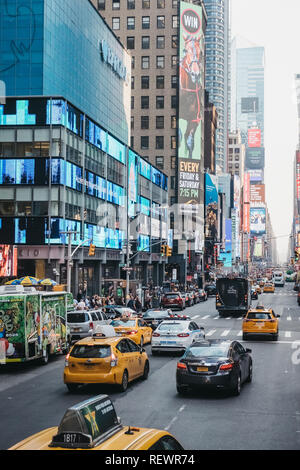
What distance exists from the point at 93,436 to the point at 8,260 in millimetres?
44878

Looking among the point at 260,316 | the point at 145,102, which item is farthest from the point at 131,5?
the point at 260,316

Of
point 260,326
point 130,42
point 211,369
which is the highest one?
point 130,42

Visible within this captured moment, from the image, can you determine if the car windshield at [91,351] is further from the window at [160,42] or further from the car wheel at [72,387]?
the window at [160,42]

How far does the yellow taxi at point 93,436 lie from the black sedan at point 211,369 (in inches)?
359

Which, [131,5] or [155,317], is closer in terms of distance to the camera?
[155,317]

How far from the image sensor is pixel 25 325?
835 inches

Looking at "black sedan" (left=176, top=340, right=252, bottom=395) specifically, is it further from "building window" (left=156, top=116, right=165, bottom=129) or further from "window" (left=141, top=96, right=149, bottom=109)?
"window" (left=141, top=96, right=149, bottom=109)

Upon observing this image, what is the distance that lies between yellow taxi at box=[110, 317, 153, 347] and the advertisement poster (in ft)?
373

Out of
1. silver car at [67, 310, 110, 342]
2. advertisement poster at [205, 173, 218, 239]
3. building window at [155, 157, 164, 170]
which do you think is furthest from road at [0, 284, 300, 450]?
advertisement poster at [205, 173, 218, 239]

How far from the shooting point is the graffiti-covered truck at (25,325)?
69.7 feet

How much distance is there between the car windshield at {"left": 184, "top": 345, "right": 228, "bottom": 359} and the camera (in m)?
16.7

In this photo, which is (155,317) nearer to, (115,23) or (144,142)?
(144,142)

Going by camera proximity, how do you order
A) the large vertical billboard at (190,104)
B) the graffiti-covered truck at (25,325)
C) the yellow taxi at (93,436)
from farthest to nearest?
the large vertical billboard at (190,104) → the graffiti-covered truck at (25,325) → the yellow taxi at (93,436)

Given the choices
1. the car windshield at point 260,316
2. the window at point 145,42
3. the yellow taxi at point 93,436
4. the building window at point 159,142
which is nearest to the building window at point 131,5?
the window at point 145,42
